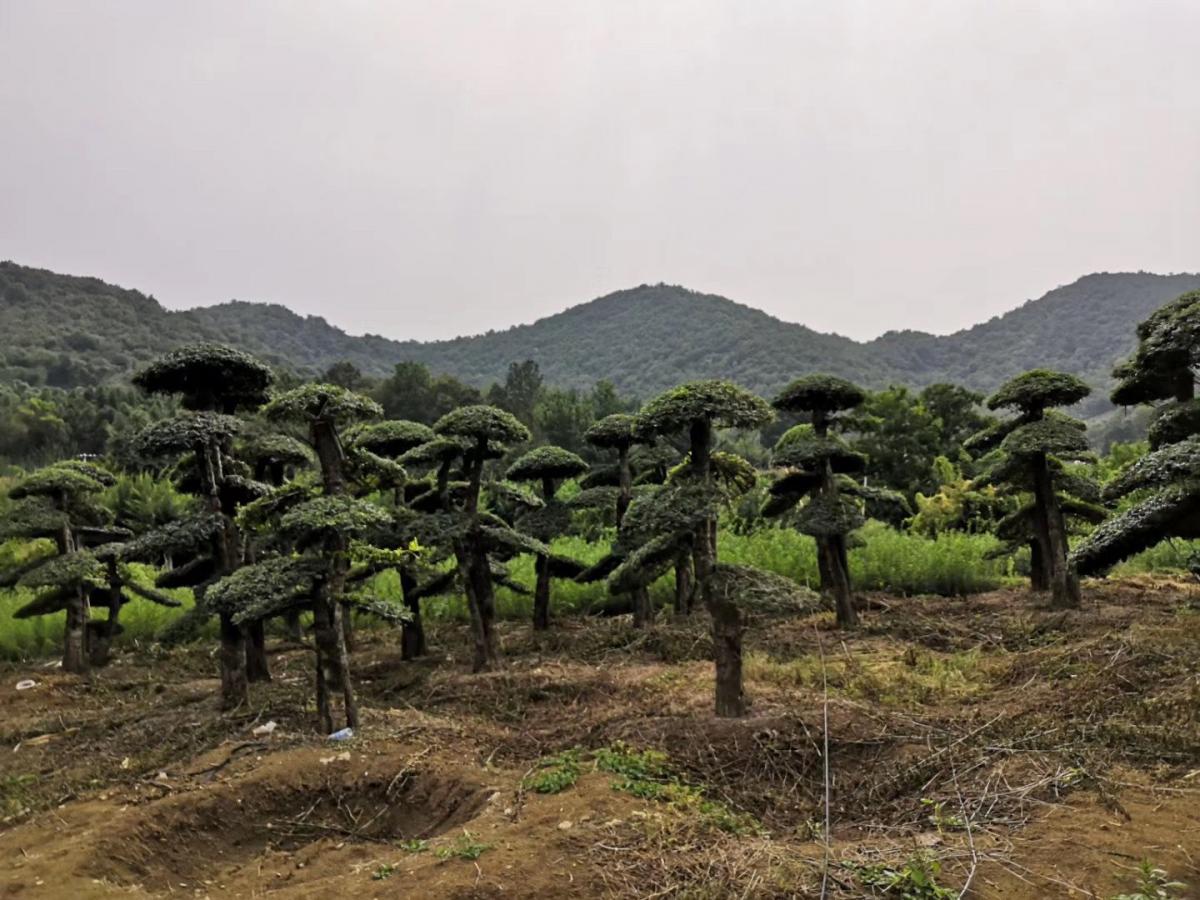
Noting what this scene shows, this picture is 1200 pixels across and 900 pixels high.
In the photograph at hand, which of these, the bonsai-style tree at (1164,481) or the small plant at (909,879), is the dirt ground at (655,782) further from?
the bonsai-style tree at (1164,481)

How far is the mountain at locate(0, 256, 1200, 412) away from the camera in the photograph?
60.3m

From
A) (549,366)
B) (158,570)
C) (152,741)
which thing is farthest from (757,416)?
(549,366)

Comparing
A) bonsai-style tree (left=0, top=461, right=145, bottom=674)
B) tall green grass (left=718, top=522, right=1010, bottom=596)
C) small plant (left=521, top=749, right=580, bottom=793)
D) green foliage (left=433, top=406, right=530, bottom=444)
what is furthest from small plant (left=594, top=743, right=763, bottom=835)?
tall green grass (left=718, top=522, right=1010, bottom=596)

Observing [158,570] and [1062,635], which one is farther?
[158,570]

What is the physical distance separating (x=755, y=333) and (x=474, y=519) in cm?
6526

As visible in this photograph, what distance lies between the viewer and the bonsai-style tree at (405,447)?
8.30 m

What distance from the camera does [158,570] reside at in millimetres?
16688

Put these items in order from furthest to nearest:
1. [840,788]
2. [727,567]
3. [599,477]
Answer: [599,477], [727,567], [840,788]

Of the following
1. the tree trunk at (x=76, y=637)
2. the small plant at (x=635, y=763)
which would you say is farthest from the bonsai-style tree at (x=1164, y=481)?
the tree trunk at (x=76, y=637)

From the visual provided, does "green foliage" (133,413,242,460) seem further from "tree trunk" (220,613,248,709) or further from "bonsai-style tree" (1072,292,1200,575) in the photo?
"bonsai-style tree" (1072,292,1200,575)

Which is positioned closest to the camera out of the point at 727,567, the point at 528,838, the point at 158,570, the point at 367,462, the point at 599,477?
the point at 528,838

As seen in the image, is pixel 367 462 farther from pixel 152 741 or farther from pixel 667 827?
pixel 667 827

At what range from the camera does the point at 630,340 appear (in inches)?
3086

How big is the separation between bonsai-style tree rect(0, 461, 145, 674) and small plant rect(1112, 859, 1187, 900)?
33.1 feet
